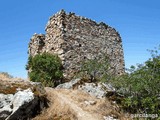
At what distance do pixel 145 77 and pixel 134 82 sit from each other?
583 millimetres

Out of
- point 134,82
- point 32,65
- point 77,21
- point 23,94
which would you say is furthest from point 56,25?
point 23,94

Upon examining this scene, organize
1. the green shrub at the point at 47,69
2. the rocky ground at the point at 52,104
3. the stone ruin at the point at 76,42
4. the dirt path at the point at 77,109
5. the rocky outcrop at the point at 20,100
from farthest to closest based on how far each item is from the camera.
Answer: the stone ruin at the point at 76,42 → the green shrub at the point at 47,69 → the dirt path at the point at 77,109 → the rocky ground at the point at 52,104 → the rocky outcrop at the point at 20,100

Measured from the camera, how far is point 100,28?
79.6 feet

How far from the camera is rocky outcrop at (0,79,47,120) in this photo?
10.4 meters

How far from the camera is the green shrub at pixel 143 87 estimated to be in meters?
13.2

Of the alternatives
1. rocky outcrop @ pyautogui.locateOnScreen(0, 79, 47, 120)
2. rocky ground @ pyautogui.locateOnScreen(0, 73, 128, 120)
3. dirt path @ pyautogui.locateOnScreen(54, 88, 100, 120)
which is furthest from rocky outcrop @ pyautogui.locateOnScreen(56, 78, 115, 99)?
rocky outcrop @ pyautogui.locateOnScreen(0, 79, 47, 120)

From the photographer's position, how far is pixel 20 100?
1070cm

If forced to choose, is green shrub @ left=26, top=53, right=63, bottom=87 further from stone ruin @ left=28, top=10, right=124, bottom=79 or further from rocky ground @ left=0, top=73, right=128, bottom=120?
rocky ground @ left=0, top=73, right=128, bottom=120

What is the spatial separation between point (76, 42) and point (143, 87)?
8.91m

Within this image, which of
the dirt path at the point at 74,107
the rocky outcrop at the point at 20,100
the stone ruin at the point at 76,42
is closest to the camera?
the rocky outcrop at the point at 20,100

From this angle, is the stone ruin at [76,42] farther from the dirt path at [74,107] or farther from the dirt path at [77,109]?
the dirt path at [77,109]

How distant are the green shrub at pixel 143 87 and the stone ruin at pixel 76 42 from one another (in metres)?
6.77

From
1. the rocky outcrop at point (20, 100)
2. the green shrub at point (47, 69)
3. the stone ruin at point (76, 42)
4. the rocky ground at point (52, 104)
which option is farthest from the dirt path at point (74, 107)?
the stone ruin at point (76, 42)

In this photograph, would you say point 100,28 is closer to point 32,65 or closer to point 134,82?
point 32,65
